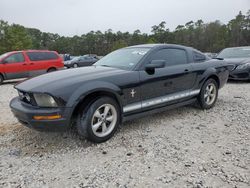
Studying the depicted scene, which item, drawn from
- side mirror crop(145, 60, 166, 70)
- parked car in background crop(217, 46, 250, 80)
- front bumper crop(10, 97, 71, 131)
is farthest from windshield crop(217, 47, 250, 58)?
front bumper crop(10, 97, 71, 131)

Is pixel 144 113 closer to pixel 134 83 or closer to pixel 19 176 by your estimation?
pixel 134 83

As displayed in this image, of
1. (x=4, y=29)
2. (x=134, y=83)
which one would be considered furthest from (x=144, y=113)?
(x=4, y=29)

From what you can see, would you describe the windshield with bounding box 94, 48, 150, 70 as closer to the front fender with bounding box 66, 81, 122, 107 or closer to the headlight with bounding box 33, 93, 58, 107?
the front fender with bounding box 66, 81, 122, 107

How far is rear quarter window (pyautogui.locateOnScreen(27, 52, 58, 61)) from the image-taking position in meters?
10.5

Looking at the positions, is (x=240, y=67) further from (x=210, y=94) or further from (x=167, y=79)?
(x=167, y=79)

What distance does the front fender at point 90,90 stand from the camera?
3.00m

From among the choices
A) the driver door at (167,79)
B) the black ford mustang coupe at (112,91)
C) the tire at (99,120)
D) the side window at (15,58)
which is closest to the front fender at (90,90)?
the black ford mustang coupe at (112,91)

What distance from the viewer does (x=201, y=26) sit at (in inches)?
2697

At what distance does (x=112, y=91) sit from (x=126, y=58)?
1043 millimetres

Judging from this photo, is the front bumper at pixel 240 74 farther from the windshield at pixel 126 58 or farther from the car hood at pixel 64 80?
the car hood at pixel 64 80

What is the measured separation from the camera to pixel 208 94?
16.3 ft

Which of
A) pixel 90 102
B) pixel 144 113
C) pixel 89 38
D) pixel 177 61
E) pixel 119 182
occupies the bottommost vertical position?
pixel 119 182

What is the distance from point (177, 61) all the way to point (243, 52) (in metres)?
6.17

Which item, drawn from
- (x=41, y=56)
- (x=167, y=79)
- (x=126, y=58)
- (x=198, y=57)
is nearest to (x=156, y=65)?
(x=167, y=79)
